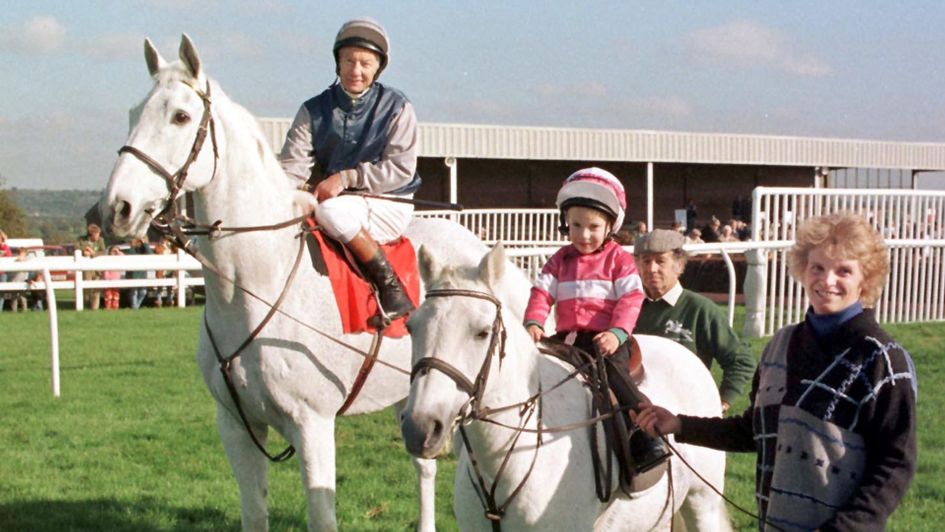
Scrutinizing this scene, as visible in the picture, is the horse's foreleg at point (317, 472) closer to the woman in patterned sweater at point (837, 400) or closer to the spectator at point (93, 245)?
the woman in patterned sweater at point (837, 400)

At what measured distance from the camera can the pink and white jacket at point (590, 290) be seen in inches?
155

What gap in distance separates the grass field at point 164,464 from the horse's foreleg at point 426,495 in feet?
0.70

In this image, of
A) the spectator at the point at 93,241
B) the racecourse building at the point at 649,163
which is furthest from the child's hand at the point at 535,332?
the racecourse building at the point at 649,163

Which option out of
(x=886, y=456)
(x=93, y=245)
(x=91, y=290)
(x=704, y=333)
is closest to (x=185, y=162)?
(x=704, y=333)

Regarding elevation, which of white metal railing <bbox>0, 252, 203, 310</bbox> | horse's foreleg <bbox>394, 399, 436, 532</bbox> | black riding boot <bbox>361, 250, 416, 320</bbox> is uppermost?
black riding boot <bbox>361, 250, 416, 320</bbox>

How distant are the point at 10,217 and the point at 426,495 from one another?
42120 millimetres

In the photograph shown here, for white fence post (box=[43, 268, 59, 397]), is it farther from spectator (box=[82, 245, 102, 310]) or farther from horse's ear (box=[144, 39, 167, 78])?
spectator (box=[82, 245, 102, 310])

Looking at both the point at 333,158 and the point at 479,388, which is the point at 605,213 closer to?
the point at 479,388

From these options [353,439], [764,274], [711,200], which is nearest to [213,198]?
[353,439]

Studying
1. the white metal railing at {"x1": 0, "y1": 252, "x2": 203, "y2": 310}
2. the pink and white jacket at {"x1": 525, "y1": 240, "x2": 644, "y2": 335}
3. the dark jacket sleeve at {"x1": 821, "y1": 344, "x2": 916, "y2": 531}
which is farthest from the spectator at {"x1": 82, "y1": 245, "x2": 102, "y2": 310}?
the dark jacket sleeve at {"x1": 821, "y1": 344, "x2": 916, "y2": 531}

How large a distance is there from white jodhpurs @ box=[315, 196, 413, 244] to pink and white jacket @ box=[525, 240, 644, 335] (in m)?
1.28

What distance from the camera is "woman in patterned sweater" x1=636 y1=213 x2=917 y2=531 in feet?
9.08

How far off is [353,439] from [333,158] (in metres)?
3.40

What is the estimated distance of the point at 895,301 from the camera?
49.2ft
